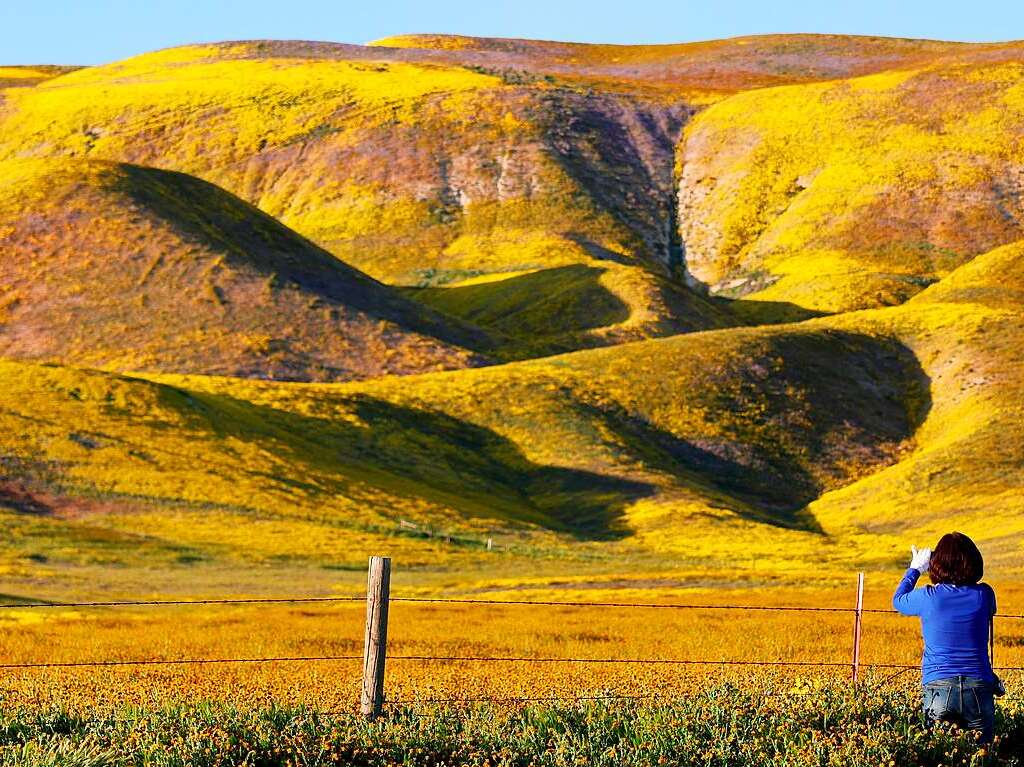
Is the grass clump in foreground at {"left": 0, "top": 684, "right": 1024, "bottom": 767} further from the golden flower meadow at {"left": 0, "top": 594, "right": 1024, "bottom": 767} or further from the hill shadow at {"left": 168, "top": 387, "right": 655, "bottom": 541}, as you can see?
the hill shadow at {"left": 168, "top": 387, "right": 655, "bottom": 541}

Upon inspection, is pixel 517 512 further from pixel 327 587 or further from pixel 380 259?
pixel 380 259

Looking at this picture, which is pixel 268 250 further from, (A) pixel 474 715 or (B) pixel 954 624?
(B) pixel 954 624

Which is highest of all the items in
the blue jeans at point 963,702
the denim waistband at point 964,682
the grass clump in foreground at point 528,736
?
the denim waistband at point 964,682

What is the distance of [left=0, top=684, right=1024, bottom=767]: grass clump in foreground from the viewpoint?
14297mm

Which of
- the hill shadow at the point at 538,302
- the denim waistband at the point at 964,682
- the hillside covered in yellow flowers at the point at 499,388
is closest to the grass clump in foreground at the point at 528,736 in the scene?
the denim waistband at the point at 964,682

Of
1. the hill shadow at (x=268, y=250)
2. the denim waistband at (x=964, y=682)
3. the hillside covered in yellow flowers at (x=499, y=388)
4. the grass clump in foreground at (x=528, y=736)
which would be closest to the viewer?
the grass clump in foreground at (x=528, y=736)

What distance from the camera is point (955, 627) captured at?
1426 centimetres

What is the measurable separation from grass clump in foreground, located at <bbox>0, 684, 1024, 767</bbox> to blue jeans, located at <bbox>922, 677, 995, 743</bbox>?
251 millimetres

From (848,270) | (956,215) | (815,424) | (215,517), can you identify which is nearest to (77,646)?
(215,517)

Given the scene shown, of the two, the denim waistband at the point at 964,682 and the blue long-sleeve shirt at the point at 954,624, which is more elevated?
the blue long-sleeve shirt at the point at 954,624

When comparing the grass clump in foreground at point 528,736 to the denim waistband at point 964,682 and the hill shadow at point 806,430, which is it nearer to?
the denim waistband at point 964,682

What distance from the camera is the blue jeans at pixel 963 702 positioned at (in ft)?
47.4

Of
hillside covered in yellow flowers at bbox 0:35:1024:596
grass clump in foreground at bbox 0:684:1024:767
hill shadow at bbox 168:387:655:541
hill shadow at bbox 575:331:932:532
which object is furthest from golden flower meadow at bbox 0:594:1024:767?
hill shadow at bbox 575:331:932:532

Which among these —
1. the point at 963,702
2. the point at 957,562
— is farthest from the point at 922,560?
the point at 963,702
